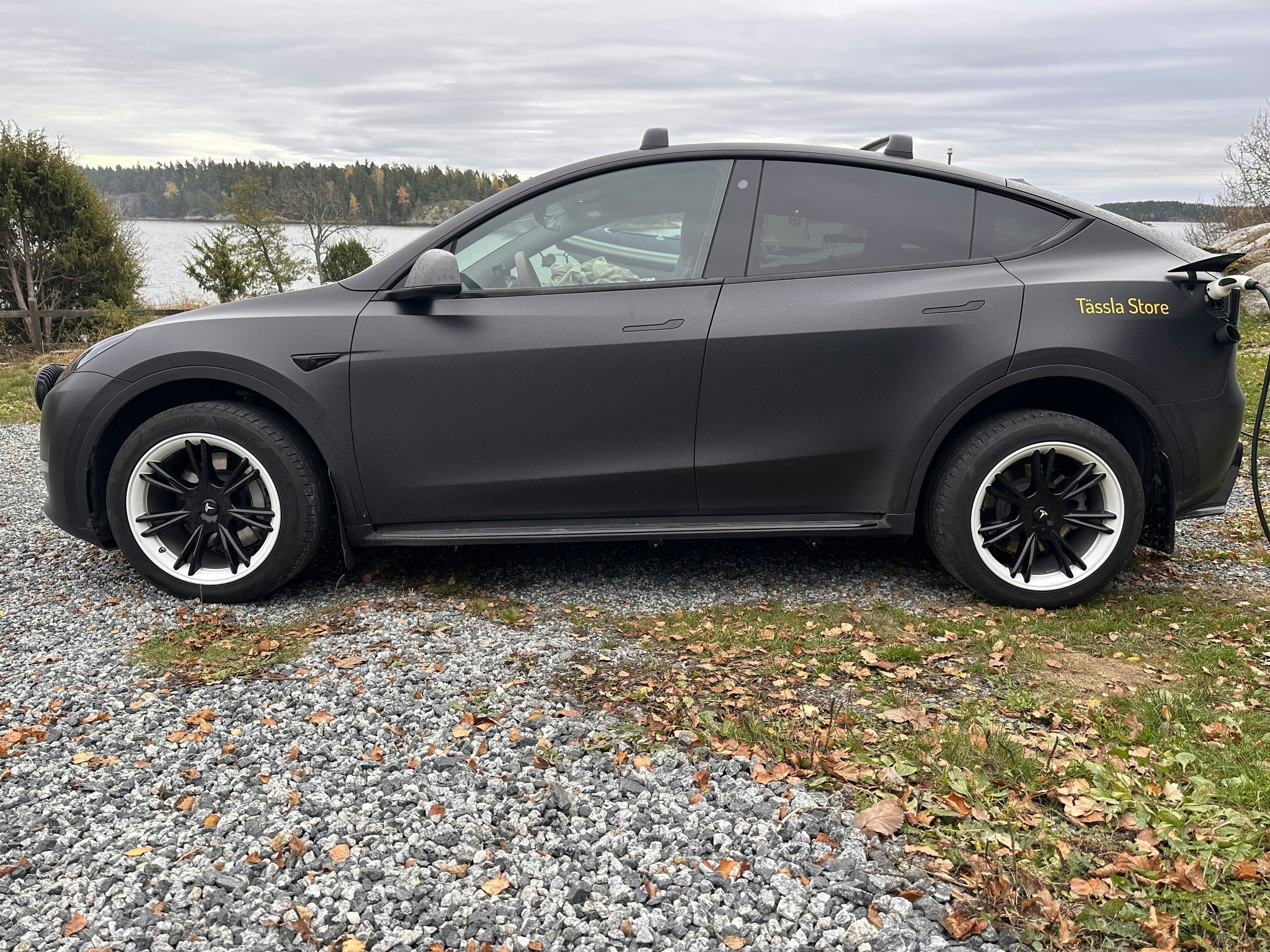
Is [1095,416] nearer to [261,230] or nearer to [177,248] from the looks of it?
[177,248]

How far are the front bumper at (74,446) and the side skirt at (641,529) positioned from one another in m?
1.20

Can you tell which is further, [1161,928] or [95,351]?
[95,351]

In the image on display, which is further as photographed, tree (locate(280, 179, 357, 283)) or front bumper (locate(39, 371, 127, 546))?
tree (locate(280, 179, 357, 283))

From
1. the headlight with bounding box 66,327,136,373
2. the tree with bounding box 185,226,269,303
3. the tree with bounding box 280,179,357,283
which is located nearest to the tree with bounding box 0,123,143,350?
the tree with bounding box 185,226,269,303

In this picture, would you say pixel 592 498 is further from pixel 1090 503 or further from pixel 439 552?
pixel 1090 503

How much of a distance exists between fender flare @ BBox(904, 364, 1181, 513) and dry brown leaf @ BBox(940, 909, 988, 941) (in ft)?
7.28

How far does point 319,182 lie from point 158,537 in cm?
4764

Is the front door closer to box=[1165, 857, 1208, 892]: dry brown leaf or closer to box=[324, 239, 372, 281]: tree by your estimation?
box=[1165, 857, 1208, 892]: dry brown leaf

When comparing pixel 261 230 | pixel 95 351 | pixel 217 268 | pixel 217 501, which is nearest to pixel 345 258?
pixel 261 230

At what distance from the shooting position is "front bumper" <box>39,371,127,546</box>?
4.33 meters

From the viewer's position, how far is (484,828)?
2.66 metres

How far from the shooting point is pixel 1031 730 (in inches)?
124

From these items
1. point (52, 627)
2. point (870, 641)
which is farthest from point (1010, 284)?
point (52, 627)

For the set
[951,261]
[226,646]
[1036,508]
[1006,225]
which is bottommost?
[226,646]
